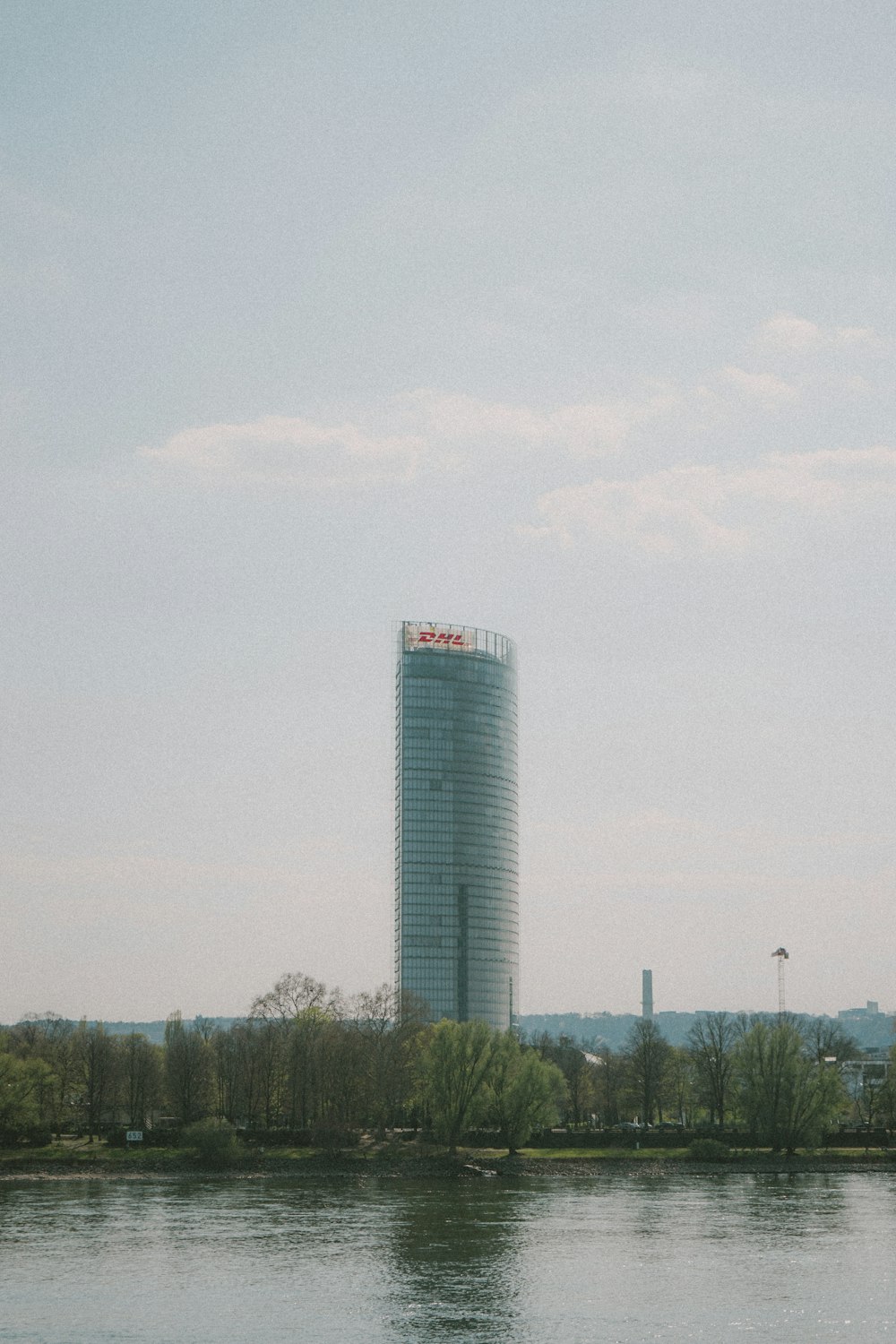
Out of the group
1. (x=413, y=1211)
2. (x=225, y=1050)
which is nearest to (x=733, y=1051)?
(x=225, y=1050)

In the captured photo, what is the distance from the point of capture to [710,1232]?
89625 mm

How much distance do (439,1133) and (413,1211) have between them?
47419 mm

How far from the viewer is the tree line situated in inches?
5842

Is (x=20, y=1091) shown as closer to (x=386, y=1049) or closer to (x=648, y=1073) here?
(x=386, y=1049)

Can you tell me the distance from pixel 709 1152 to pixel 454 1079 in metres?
27.8

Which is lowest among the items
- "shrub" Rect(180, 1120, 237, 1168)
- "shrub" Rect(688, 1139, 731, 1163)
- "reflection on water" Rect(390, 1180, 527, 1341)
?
"shrub" Rect(688, 1139, 731, 1163)

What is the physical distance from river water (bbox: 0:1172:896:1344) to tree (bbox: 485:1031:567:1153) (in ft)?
98.8

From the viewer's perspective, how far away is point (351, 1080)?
502 ft

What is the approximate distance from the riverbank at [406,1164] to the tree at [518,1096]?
9.18ft

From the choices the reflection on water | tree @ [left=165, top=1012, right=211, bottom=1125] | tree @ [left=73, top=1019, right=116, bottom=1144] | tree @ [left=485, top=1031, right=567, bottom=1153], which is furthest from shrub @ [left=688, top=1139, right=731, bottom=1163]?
tree @ [left=73, top=1019, right=116, bottom=1144]

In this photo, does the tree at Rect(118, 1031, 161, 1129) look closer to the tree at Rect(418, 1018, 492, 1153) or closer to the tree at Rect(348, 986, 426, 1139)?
the tree at Rect(348, 986, 426, 1139)

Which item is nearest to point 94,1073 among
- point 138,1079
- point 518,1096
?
point 138,1079

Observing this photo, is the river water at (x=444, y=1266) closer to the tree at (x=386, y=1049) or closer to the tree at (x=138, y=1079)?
the tree at (x=386, y=1049)

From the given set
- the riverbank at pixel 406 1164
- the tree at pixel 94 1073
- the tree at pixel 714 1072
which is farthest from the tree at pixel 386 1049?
the tree at pixel 714 1072
